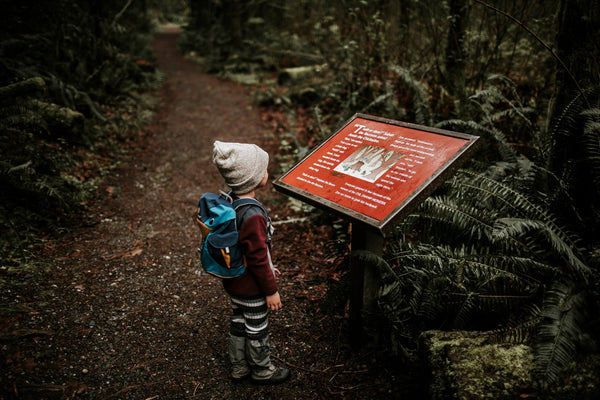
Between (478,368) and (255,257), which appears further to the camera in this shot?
(255,257)

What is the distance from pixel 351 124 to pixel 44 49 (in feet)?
25.9

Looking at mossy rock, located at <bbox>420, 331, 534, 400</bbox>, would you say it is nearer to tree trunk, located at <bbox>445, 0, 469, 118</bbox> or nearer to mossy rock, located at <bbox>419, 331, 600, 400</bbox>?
mossy rock, located at <bbox>419, 331, 600, 400</bbox>

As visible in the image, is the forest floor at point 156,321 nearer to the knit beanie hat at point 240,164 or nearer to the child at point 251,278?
the child at point 251,278

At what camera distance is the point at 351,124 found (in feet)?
9.56

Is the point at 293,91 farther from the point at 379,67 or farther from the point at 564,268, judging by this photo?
the point at 564,268

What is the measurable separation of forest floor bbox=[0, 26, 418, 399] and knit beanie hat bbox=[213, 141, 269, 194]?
115cm

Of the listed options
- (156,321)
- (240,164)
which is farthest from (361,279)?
(156,321)

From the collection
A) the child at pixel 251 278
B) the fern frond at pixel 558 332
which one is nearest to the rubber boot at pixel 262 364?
the child at pixel 251 278

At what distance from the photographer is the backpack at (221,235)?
2242mm

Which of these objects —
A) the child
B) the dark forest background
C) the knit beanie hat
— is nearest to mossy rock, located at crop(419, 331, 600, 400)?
the dark forest background

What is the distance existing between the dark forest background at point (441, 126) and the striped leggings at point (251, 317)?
2.84 feet

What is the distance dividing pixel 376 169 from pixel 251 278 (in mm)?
1111

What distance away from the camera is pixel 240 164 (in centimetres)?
230

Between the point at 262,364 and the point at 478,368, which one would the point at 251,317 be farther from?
the point at 478,368
